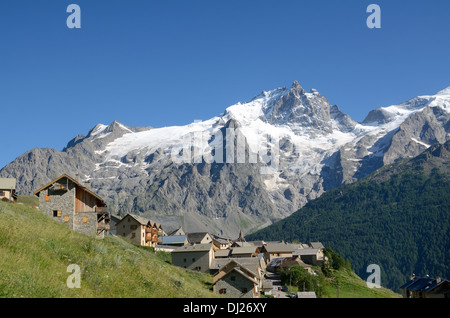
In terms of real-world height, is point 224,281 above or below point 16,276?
below

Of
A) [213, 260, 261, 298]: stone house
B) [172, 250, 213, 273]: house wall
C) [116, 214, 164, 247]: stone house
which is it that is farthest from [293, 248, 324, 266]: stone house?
[213, 260, 261, 298]: stone house

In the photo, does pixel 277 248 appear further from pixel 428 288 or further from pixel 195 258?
pixel 428 288

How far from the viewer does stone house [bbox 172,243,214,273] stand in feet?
307

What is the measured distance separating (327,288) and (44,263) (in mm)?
91053

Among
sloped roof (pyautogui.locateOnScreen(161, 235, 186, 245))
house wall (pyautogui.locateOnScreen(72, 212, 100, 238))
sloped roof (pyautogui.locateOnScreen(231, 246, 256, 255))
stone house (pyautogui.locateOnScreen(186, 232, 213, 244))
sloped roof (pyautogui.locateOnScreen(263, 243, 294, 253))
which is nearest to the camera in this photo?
house wall (pyautogui.locateOnScreen(72, 212, 100, 238))

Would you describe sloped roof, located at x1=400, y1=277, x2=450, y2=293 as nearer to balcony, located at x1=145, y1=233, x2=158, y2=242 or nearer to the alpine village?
the alpine village

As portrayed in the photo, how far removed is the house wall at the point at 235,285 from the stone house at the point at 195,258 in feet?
91.0

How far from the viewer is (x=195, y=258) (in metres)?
94.2

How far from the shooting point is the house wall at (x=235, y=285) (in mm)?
65188

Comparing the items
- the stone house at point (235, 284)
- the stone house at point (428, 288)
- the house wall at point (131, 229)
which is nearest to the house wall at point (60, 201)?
the stone house at point (235, 284)

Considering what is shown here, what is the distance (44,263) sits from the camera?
16.6 m

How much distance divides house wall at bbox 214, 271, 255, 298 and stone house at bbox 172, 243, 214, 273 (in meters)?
27.7
